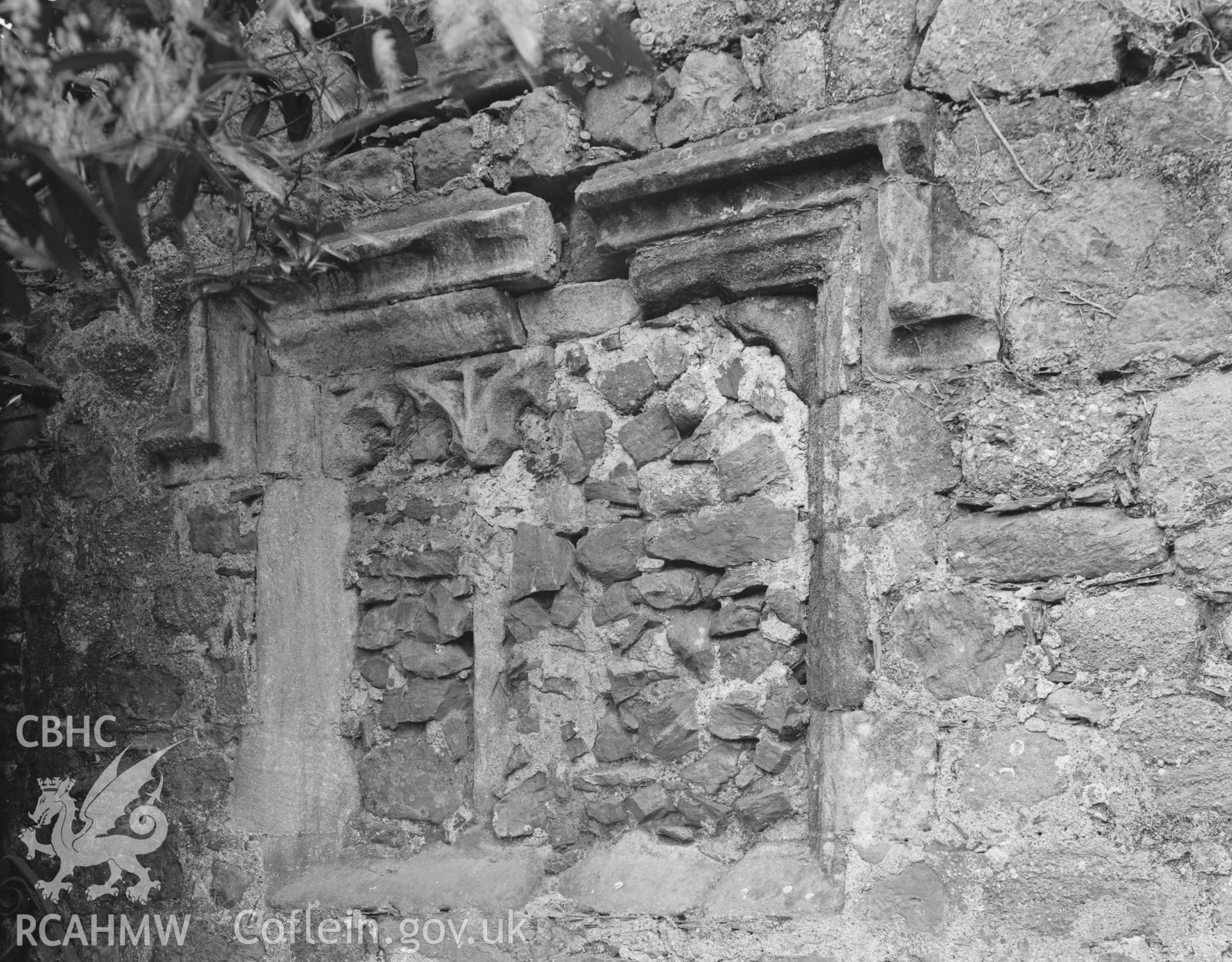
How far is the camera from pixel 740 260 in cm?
260

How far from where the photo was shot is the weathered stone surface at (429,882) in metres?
2.71

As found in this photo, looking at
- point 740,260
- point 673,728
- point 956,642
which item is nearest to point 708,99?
point 740,260

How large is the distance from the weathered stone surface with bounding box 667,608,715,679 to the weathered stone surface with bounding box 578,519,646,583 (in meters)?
0.15

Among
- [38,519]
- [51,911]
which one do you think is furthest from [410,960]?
[38,519]

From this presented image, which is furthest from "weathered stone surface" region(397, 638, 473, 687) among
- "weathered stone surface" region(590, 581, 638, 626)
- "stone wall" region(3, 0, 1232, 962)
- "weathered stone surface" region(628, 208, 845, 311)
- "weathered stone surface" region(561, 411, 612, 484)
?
"weathered stone surface" region(628, 208, 845, 311)

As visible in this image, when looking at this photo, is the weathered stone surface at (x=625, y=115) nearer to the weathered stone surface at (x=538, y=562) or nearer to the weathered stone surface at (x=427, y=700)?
the weathered stone surface at (x=538, y=562)

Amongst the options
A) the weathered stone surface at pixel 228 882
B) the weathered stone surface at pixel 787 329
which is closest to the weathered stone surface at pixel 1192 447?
the weathered stone surface at pixel 787 329

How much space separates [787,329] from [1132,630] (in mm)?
905

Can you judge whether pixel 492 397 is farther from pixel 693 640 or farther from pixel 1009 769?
pixel 1009 769

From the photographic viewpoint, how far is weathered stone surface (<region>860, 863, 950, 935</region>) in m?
2.22

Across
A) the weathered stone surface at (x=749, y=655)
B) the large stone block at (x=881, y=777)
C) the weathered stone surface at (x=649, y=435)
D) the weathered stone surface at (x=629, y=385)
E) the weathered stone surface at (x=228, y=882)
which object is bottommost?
the weathered stone surface at (x=228, y=882)

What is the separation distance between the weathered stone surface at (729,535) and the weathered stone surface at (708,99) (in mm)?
764

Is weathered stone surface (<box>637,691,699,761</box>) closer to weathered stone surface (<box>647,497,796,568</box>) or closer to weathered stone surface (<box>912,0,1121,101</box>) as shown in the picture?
weathered stone surface (<box>647,497,796,568</box>)

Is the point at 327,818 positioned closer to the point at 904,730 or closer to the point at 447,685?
the point at 447,685
